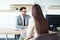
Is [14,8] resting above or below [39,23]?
above

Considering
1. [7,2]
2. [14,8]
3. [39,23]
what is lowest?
[39,23]

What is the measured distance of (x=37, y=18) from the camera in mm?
2361

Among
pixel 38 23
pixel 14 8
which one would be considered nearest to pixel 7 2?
pixel 14 8

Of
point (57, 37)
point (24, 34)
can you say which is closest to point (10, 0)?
point (24, 34)

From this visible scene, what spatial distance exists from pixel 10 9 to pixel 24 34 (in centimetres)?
251

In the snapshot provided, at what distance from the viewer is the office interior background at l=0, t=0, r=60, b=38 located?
5770 mm

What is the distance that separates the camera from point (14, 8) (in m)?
5.86

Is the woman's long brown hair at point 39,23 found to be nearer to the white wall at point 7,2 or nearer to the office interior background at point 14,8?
the office interior background at point 14,8

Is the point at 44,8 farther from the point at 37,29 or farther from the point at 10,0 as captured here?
the point at 37,29

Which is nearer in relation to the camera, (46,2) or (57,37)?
(57,37)

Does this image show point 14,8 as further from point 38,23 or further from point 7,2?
point 38,23

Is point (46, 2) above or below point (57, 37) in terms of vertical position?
above

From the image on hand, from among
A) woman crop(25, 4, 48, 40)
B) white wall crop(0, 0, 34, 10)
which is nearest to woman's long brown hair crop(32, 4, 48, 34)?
woman crop(25, 4, 48, 40)

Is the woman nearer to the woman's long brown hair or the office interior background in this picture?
the woman's long brown hair
